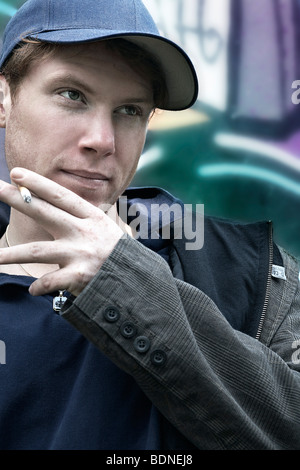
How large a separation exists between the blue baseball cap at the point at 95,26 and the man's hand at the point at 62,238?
57 cm

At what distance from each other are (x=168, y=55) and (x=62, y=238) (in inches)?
32.1

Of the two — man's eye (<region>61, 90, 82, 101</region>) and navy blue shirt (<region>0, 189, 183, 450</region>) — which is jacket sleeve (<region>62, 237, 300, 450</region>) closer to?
navy blue shirt (<region>0, 189, 183, 450</region>)

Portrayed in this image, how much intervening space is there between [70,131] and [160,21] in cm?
147

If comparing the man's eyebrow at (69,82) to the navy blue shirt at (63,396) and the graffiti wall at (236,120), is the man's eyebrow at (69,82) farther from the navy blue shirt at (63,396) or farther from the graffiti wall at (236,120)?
the graffiti wall at (236,120)

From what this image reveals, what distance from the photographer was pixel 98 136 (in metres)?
1.77

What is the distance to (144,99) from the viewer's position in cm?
194

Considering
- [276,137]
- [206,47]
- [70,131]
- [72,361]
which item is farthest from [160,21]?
[72,361]

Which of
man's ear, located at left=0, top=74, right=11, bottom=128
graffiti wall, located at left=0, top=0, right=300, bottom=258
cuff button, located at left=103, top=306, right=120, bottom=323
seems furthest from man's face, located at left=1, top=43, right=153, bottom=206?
graffiti wall, located at left=0, top=0, right=300, bottom=258

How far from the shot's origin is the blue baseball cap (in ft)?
A: 5.88

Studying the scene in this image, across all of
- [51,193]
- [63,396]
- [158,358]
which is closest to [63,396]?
[63,396]

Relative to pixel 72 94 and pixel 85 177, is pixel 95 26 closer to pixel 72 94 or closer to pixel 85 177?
pixel 72 94

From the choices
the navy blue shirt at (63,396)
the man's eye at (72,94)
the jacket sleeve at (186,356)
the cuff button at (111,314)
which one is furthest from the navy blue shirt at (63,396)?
the man's eye at (72,94)

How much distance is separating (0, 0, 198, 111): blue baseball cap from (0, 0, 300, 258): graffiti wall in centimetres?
109
